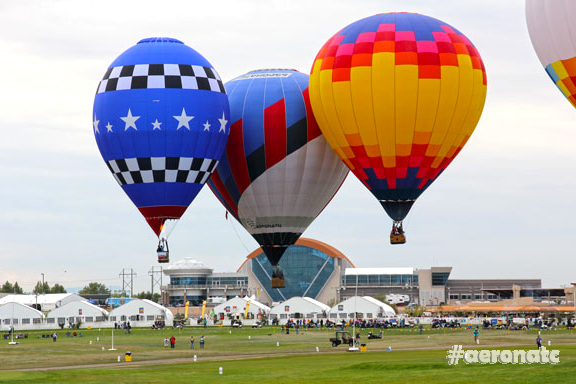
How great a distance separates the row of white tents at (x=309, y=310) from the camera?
115m

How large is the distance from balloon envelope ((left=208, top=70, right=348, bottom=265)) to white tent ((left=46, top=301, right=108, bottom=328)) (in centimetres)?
6514

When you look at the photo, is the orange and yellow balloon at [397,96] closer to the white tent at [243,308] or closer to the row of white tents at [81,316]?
the row of white tents at [81,316]

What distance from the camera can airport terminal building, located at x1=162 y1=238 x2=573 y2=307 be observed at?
542 ft

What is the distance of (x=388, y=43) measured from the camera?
160 ft

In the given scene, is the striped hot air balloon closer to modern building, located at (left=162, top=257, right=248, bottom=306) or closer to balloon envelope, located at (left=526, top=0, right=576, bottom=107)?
balloon envelope, located at (left=526, top=0, right=576, bottom=107)

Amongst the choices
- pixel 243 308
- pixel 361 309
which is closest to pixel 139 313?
pixel 243 308

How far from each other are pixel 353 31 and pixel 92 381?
75.0 ft

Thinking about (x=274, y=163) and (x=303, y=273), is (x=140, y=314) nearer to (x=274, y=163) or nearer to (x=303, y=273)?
(x=303, y=273)

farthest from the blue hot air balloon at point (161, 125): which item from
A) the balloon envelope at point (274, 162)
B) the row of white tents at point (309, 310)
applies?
the row of white tents at point (309, 310)

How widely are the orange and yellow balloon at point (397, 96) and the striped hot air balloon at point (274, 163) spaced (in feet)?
7.16

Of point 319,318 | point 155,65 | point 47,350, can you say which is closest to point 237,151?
point 155,65

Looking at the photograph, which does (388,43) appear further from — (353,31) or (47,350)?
(47,350)

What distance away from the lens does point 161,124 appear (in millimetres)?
49625

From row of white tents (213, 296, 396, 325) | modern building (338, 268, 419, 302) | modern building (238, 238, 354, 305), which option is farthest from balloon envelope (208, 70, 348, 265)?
modern building (338, 268, 419, 302)
